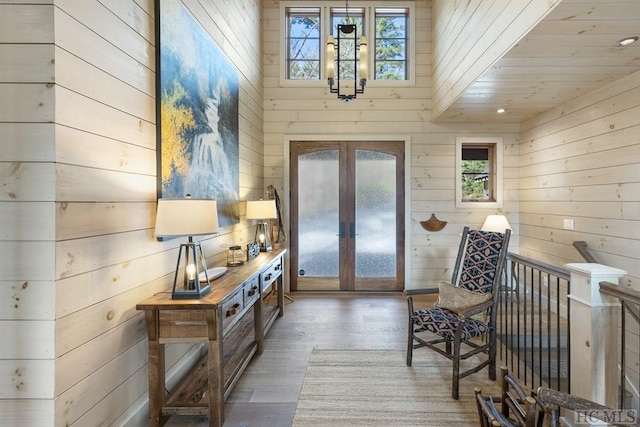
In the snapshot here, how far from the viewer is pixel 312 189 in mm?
4973

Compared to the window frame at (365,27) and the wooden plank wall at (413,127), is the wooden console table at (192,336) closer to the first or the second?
the wooden plank wall at (413,127)

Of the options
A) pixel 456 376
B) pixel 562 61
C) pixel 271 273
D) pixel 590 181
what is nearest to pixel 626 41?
pixel 562 61

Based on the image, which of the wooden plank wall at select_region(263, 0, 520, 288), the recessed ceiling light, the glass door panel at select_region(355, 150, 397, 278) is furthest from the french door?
the recessed ceiling light

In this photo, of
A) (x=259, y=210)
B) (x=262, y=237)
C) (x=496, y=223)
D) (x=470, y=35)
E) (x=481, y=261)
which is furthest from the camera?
(x=496, y=223)

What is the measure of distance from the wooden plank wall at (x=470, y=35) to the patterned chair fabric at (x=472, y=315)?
1595 millimetres

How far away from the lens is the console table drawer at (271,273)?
3055 mm

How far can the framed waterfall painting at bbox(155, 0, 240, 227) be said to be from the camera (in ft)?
6.82

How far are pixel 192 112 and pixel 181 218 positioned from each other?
108cm

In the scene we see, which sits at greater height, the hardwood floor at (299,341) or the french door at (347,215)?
the french door at (347,215)

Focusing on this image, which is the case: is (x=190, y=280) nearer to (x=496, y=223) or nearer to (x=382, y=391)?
(x=382, y=391)

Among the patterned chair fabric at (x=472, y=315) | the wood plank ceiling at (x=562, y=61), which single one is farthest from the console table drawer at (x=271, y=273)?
the wood plank ceiling at (x=562, y=61)

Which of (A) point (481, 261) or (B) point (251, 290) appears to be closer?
(B) point (251, 290)

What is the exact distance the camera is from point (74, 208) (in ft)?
4.75

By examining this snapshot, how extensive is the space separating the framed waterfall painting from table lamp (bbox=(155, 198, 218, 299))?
1.11 feet
